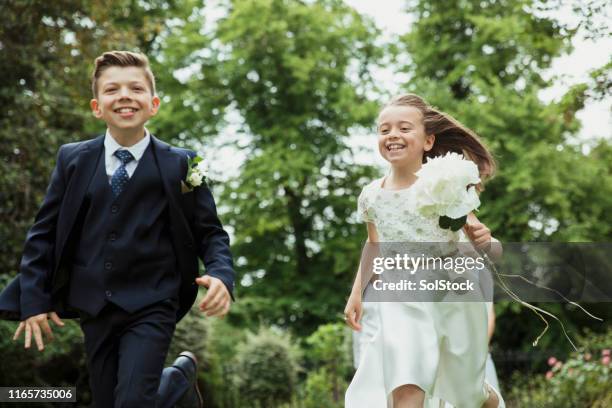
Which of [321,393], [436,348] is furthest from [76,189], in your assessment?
[321,393]

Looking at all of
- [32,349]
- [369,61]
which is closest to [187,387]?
[32,349]

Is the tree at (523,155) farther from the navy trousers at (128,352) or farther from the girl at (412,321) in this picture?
the navy trousers at (128,352)

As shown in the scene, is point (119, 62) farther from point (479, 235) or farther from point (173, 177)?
point (479, 235)

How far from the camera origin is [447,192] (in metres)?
4.18

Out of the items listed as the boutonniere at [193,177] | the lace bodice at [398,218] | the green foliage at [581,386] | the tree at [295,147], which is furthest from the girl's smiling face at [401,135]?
the tree at [295,147]

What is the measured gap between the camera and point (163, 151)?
430 cm

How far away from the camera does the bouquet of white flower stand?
420 centimetres

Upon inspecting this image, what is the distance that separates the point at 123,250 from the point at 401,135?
1.63m

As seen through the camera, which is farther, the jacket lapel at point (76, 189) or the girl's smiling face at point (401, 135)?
the girl's smiling face at point (401, 135)

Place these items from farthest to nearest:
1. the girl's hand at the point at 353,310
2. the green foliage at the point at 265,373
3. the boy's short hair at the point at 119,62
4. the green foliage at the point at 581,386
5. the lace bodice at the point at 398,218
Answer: the green foliage at the point at 265,373
the green foliage at the point at 581,386
the girl's hand at the point at 353,310
the lace bodice at the point at 398,218
the boy's short hair at the point at 119,62

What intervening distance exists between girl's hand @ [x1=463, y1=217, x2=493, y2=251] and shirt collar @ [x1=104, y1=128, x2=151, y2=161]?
1.66 metres

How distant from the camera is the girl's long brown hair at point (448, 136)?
16.0ft

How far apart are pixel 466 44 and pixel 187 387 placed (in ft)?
59.1

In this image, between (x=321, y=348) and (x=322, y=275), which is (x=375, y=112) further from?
(x=321, y=348)
